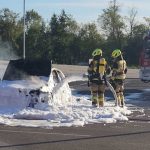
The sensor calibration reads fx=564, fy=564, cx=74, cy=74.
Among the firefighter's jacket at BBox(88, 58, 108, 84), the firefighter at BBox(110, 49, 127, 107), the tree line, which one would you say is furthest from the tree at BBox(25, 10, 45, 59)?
the firefighter's jacket at BBox(88, 58, 108, 84)

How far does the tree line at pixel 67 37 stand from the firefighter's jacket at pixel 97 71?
5548cm

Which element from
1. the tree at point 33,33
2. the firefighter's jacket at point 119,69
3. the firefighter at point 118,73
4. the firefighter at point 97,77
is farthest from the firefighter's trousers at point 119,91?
the tree at point 33,33

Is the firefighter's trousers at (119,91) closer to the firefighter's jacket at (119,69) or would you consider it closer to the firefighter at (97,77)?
the firefighter's jacket at (119,69)

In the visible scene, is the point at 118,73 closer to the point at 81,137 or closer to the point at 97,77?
the point at 97,77

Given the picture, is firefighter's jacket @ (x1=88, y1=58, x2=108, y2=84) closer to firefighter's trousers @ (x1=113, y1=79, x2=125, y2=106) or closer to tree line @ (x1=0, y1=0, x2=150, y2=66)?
firefighter's trousers @ (x1=113, y1=79, x2=125, y2=106)

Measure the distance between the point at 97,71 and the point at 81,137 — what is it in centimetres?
626

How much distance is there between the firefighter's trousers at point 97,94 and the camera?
17172 mm

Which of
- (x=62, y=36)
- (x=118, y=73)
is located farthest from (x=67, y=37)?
(x=118, y=73)

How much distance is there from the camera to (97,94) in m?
17.2

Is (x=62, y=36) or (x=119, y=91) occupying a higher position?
(x=62, y=36)

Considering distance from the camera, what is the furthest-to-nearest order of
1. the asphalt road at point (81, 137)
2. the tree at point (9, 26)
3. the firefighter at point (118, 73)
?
the tree at point (9, 26)
the firefighter at point (118, 73)
the asphalt road at point (81, 137)

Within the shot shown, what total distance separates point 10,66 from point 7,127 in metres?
4.36

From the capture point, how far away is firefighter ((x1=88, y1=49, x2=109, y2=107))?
1719 centimetres

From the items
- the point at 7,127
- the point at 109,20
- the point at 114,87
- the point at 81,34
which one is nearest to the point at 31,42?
the point at 81,34
